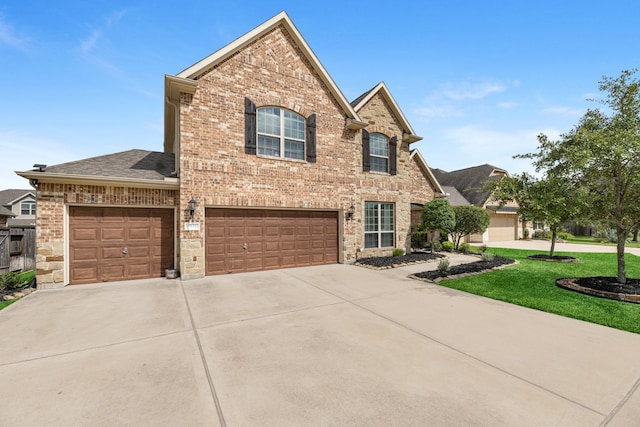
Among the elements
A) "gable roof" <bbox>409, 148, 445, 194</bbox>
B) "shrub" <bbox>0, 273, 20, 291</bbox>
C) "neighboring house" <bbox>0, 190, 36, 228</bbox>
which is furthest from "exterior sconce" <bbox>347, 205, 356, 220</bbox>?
"neighboring house" <bbox>0, 190, 36, 228</bbox>

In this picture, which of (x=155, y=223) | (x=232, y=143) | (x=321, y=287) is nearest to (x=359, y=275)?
(x=321, y=287)

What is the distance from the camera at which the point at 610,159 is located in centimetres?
717

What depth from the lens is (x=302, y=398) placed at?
3082 millimetres

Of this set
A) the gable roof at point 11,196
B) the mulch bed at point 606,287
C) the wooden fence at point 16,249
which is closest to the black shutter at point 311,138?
Answer: the mulch bed at point 606,287

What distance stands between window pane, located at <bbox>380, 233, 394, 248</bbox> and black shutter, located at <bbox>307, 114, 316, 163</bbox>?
5.28m

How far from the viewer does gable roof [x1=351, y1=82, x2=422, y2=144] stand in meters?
13.4

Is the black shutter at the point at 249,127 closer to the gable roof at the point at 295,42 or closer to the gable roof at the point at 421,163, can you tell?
the gable roof at the point at 295,42

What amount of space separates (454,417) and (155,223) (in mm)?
9650

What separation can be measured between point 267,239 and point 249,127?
4.25 metres

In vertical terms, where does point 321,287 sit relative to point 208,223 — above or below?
below

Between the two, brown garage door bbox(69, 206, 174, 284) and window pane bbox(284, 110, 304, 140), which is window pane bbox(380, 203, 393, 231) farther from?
brown garage door bbox(69, 206, 174, 284)

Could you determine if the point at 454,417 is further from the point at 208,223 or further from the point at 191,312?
the point at 208,223

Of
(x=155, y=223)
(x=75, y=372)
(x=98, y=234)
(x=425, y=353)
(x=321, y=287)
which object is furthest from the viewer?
(x=155, y=223)

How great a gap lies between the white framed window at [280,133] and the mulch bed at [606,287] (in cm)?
979
